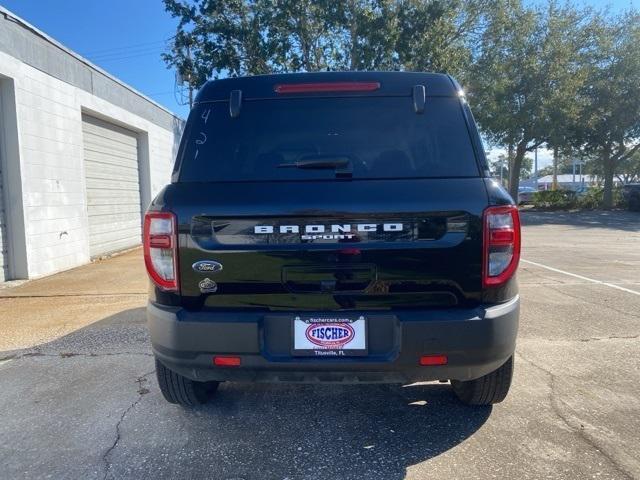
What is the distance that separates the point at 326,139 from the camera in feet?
9.12

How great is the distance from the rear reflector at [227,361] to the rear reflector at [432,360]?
922 mm

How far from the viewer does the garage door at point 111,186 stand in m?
10.8

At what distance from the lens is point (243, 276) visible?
2.45m

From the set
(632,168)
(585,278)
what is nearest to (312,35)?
(585,278)

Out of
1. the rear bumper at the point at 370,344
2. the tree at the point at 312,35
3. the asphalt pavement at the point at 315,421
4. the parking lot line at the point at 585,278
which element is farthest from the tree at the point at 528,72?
the rear bumper at the point at 370,344

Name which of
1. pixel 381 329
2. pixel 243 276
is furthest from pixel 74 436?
pixel 381 329

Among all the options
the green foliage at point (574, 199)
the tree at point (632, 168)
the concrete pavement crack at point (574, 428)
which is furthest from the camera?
the tree at point (632, 168)

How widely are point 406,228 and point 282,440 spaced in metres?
1.47

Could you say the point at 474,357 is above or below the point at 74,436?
above

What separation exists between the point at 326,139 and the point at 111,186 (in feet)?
34.3

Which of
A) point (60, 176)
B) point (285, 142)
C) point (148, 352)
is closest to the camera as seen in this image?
point (285, 142)

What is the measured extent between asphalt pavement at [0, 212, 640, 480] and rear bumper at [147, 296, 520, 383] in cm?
53

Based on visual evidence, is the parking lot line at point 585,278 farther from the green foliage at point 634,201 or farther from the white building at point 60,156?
the green foliage at point 634,201

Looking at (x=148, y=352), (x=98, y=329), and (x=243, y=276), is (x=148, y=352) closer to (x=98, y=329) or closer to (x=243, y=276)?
(x=98, y=329)
